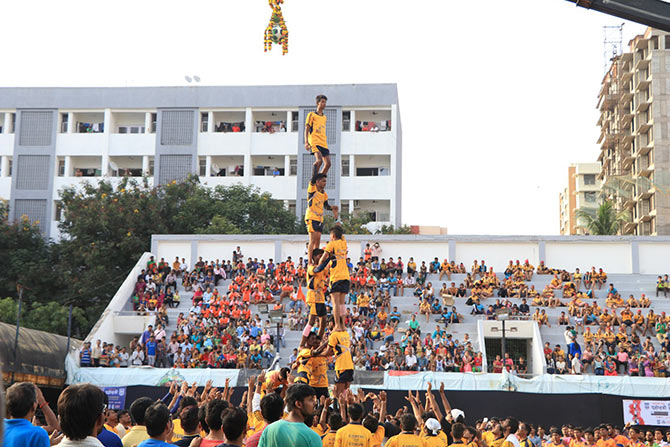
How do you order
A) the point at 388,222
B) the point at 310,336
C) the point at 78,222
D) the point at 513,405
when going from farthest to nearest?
the point at 388,222, the point at 78,222, the point at 513,405, the point at 310,336

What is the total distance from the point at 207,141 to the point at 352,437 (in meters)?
48.9

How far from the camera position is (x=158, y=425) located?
5293 millimetres

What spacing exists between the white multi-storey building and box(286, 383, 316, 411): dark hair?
4844cm

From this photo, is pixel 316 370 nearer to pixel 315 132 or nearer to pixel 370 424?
pixel 315 132

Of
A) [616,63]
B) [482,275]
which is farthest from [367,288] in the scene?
[616,63]

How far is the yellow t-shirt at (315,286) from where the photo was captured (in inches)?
576

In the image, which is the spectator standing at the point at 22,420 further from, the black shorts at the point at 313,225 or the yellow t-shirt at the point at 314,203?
the yellow t-shirt at the point at 314,203

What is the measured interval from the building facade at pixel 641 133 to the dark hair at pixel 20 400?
56.0 metres

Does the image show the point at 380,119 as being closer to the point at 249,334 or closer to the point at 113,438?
the point at 249,334

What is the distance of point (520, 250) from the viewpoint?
3628cm

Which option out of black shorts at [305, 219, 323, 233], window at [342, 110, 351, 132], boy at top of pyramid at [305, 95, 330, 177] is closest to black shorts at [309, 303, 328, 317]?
black shorts at [305, 219, 323, 233]

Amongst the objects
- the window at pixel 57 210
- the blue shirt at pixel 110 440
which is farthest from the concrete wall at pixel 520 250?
the blue shirt at pixel 110 440

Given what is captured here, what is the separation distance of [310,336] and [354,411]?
16.6 feet

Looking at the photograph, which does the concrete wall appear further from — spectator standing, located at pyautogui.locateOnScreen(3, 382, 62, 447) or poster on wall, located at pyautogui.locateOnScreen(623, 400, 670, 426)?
spectator standing, located at pyautogui.locateOnScreen(3, 382, 62, 447)
